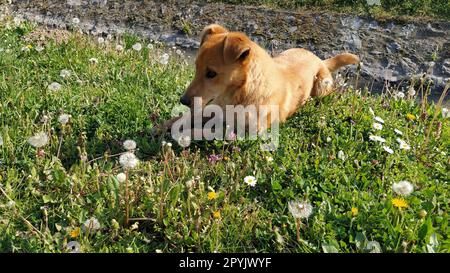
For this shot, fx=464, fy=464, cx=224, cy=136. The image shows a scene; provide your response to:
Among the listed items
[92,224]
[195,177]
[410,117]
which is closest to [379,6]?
[410,117]

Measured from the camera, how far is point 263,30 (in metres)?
8.06

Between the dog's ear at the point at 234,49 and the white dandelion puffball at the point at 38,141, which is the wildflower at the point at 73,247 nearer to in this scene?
the white dandelion puffball at the point at 38,141

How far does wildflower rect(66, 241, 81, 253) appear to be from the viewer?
108 inches

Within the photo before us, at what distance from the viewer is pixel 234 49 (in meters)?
3.88

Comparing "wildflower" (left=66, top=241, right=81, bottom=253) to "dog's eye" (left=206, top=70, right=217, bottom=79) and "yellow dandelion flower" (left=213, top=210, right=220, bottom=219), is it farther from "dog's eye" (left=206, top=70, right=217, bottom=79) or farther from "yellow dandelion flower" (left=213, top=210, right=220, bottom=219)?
"dog's eye" (left=206, top=70, right=217, bottom=79)

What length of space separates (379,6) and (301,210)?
6892mm

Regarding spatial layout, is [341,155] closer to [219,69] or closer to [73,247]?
[219,69]

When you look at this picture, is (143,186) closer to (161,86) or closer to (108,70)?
(161,86)

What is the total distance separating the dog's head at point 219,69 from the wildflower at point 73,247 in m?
1.71

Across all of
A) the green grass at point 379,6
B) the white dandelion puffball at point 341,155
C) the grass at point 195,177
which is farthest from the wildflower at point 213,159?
the green grass at point 379,6

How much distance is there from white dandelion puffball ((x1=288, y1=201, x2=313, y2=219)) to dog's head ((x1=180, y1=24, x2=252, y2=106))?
1419mm

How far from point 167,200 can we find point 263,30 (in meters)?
5.47

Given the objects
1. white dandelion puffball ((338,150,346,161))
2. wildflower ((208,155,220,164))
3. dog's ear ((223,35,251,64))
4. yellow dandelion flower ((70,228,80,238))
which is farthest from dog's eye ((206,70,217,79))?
yellow dandelion flower ((70,228,80,238))
